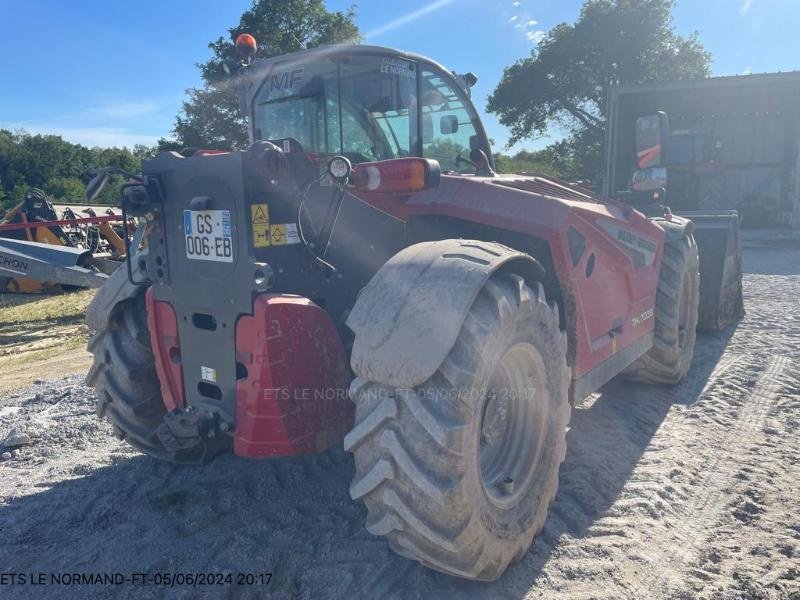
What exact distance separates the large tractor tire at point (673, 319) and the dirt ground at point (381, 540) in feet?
1.13

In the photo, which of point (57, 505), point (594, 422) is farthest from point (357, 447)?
point (594, 422)

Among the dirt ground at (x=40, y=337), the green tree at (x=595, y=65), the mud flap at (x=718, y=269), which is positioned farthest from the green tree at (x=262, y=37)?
the mud flap at (x=718, y=269)

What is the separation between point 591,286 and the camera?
10.8 feet

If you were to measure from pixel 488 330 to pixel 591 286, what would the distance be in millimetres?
1232

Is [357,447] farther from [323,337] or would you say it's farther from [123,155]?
[123,155]

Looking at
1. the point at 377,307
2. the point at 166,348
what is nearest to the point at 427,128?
the point at 377,307

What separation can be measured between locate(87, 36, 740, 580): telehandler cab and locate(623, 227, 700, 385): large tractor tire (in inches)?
28.1

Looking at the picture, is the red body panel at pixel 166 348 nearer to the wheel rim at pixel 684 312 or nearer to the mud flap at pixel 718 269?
the wheel rim at pixel 684 312

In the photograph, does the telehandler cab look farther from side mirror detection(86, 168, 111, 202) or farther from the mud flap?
the mud flap

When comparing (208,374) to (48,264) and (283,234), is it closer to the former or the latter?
(283,234)

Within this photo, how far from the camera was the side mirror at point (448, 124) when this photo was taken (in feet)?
12.1

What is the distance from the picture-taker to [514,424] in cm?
286

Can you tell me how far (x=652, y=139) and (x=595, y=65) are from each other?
26.4 meters

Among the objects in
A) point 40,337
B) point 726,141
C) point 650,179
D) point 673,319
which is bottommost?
point 40,337
